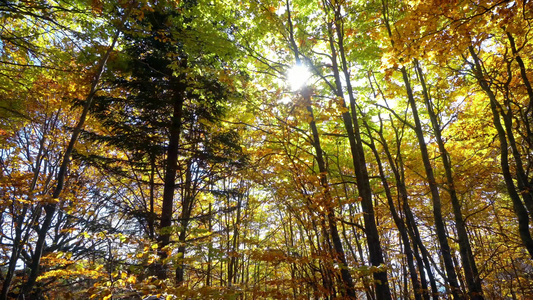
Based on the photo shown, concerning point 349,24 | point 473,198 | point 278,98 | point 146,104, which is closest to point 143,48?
point 146,104

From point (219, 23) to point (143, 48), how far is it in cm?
311

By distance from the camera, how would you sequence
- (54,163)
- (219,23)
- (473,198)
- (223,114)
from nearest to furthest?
(219,23) → (223,114) → (54,163) → (473,198)

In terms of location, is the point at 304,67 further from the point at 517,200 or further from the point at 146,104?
the point at 517,200

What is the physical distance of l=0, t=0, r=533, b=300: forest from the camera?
4457mm

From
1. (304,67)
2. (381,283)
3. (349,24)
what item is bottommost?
(381,283)

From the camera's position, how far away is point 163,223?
6.80 m

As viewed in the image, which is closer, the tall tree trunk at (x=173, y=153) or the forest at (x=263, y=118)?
the forest at (x=263, y=118)

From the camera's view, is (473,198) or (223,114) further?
(473,198)

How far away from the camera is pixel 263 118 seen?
6777 mm

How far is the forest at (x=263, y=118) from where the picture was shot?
446cm

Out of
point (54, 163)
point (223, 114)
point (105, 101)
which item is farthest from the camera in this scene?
point (54, 163)

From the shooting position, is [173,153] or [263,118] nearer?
[263,118]

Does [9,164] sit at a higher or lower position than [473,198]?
higher

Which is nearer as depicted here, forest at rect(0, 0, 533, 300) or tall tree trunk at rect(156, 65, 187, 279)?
forest at rect(0, 0, 533, 300)
